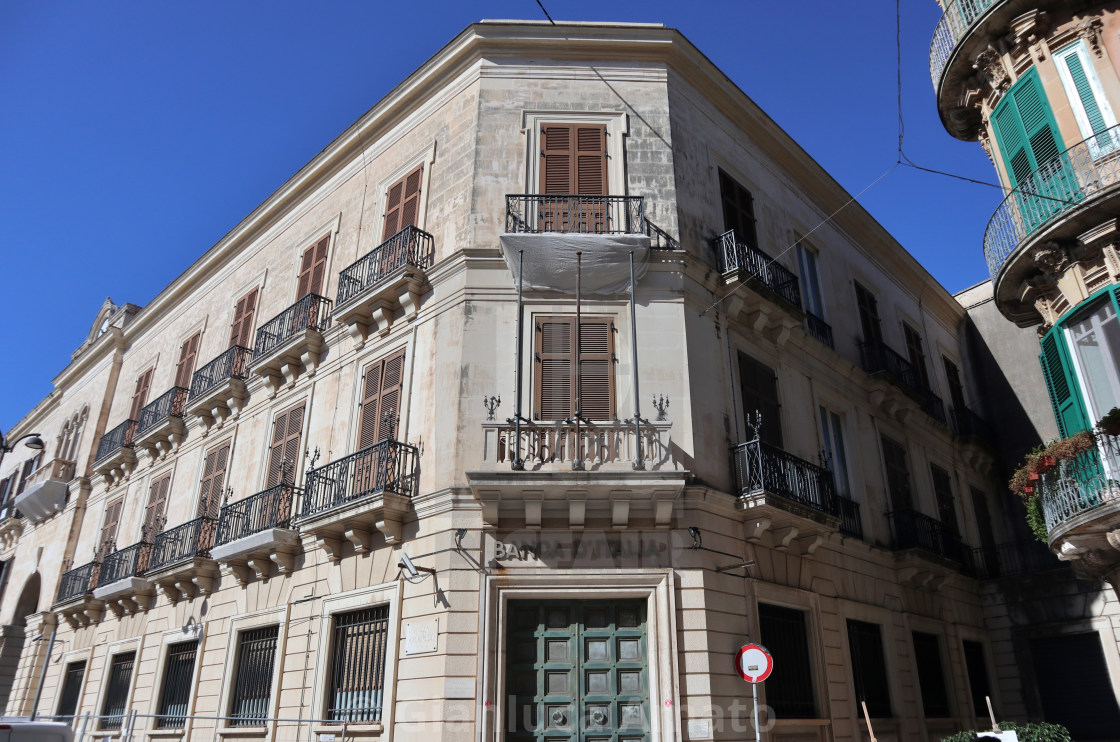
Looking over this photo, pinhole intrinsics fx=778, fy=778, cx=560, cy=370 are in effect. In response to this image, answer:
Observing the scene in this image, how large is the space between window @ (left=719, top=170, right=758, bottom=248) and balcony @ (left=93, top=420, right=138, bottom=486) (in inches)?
699

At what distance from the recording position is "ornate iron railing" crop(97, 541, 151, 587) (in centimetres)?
1909

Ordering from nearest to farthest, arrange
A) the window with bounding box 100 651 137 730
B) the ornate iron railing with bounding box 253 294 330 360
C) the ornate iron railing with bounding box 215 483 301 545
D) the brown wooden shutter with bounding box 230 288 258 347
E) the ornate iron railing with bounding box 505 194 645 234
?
the ornate iron railing with bounding box 505 194 645 234, the ornate iron railing with bounding box 215 483 301 545, the ornate iron railing with bounding box 253 294 330 360, the window with bounding box 100 651 137 730, the brown wooden shutter with bounding box 230 288 258 347

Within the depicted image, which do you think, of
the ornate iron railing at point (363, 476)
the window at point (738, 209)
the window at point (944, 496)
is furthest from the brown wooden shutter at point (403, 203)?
the window at point (944, 496)

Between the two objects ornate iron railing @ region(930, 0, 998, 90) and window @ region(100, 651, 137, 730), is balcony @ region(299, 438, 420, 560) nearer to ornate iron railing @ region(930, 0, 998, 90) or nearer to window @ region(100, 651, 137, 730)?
window @ region(100, 651, 137, 730)

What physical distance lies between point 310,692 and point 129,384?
16646 mm

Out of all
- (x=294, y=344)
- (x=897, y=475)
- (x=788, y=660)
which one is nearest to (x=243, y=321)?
(x=294, y=344)

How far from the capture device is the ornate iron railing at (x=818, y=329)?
16516 mm

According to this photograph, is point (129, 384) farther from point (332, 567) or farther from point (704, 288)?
point (704, 288)

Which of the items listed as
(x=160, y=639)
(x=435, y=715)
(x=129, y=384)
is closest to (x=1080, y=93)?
(x=435, y=715)

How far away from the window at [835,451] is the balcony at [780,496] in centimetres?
233

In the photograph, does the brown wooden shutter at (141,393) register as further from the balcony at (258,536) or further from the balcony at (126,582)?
the balcony at (258,536)

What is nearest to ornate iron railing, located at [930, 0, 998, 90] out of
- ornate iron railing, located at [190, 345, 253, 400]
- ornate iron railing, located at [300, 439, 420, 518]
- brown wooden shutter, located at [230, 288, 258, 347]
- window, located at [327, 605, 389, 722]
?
ornate iron railing, located at [300, 439, 420, 518]

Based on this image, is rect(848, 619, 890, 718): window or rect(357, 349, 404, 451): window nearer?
rect(357, 349, 404, 451): window

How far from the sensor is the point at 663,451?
459 inches
